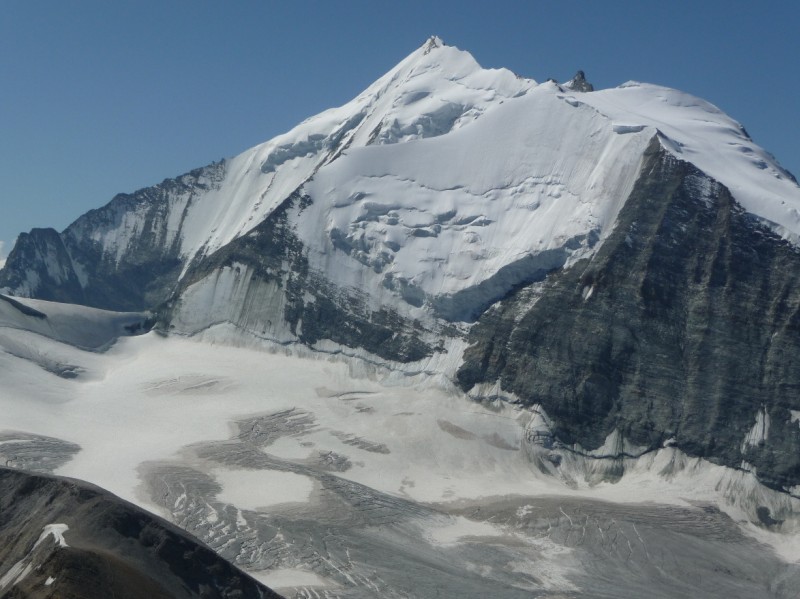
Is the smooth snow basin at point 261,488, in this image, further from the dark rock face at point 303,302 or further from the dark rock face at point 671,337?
the dark rock face at point 303,302

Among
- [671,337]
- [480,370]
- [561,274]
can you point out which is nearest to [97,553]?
[480,370]

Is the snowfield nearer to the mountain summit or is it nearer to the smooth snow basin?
the smooth snow basin

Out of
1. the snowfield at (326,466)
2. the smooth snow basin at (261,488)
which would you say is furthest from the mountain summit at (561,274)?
the smooth snow basin at (261,488)

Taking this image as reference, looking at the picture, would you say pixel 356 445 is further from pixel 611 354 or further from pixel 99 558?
pixel 99 558

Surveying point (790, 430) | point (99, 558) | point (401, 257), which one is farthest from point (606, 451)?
point (99, 558)

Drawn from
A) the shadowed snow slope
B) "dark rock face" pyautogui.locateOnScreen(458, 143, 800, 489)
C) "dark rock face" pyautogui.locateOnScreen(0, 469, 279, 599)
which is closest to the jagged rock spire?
the shadowed snow slope

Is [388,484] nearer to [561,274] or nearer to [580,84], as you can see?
[561,274]
